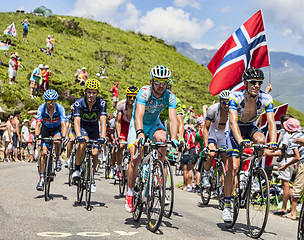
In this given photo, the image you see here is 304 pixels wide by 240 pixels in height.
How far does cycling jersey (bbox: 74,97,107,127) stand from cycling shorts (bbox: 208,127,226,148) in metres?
2.64

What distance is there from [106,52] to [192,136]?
164ft

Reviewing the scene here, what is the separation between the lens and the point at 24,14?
239ft

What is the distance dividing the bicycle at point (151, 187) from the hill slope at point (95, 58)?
18.6 metres

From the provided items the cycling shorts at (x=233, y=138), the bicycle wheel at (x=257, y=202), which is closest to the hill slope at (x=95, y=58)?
the cycling shorts at (x=233, y=138)

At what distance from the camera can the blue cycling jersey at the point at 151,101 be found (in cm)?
688

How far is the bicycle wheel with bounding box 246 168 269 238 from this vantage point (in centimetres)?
620

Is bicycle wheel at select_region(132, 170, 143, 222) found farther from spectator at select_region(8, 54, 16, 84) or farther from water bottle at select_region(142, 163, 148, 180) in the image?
spectator at select_region(8, 54, 16, 84)

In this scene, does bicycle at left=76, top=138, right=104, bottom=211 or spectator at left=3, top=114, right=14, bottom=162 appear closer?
bicycle at left=76, top=138, right=104, bottom=211

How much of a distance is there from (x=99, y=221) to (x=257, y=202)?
2.53 m

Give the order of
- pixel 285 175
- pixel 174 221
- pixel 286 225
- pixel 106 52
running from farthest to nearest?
pixel 106 52 < pixel 285 175 < pixel 286 225 < pixel 174 221

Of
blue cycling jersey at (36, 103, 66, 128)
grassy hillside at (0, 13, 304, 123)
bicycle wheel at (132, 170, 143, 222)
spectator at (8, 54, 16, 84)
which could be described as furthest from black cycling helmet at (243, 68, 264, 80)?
spectator at (8, 54, 16, 84)

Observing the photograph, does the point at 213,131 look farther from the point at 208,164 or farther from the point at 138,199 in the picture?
the point at 138,199

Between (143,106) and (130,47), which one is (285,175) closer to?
(143,106)

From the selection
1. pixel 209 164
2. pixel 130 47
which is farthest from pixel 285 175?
pixel 130 47
